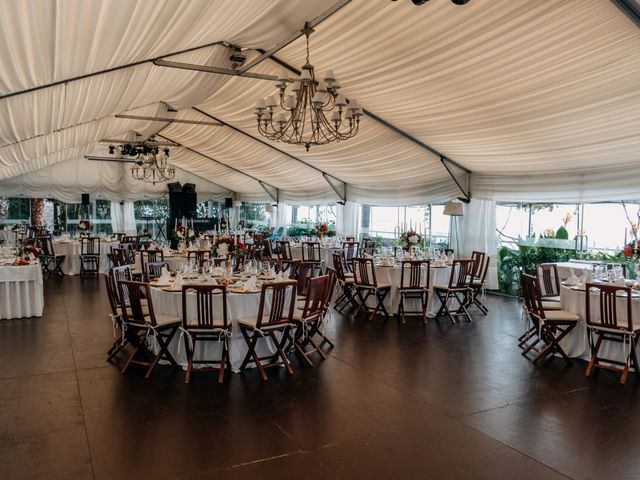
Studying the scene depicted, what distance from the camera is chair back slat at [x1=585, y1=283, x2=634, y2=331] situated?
473cm

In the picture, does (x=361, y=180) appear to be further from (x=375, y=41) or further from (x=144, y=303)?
(x=144, y=303)

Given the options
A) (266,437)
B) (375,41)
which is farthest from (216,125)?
(266,437)

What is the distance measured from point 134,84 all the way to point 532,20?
4.53 meters

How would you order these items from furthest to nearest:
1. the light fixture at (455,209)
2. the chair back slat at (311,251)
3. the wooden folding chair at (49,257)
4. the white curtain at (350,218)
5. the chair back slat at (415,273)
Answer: the white curtain at (350,218) → the wooden folding chair at (49,257) → the chair back slat at (311,251) → the light fixture at (455,209) → the chair back slat at (415,273)

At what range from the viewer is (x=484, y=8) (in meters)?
4.68

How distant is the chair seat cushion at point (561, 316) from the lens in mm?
5289

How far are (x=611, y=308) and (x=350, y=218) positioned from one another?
9676 mm

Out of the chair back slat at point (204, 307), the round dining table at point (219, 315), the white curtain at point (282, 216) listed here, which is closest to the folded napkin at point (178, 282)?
the round dining table at point (219, 315)

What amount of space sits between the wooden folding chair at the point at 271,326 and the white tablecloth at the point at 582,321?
10.4ft

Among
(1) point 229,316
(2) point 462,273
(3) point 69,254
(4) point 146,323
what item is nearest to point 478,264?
(2) point 462,273

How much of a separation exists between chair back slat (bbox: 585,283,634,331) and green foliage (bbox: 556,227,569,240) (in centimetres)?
411

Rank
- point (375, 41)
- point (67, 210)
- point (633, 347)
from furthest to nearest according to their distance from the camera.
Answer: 1. point (67, 210)
2. point (375, 41)
3. point (633, 347)

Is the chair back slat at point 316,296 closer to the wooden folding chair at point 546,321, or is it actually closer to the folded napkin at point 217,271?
the folded napkin at point 217,271

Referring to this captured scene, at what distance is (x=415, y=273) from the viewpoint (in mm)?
7477
